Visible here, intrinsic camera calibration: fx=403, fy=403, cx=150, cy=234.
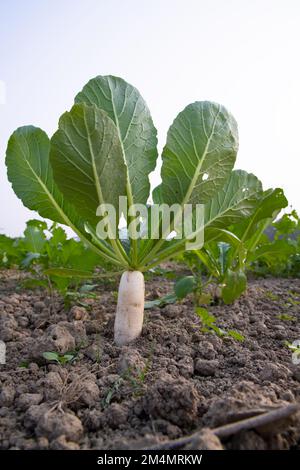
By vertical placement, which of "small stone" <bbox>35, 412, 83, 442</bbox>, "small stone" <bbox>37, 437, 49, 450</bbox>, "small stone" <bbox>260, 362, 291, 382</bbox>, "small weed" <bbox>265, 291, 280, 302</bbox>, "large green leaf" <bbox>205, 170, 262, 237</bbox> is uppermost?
"large green leaf" <bbox>205, 170, 262, 237</bbox>

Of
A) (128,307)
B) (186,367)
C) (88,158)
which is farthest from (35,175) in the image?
(186,367)

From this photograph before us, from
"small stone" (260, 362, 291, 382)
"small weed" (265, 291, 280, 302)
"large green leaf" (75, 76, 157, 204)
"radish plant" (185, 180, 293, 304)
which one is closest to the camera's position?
"small stone" (260, 362, 291, 382)

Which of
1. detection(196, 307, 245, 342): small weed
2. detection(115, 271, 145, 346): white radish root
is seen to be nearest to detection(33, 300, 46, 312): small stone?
detection(115, 271, 145, 346): white radish root

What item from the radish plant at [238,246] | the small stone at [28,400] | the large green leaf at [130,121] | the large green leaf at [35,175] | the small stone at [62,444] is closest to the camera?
the small stone at [62,444]

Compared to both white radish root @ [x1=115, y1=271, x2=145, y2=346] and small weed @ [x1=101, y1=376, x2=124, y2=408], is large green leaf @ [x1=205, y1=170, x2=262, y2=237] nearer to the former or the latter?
white radish root @ [x1=115, y1=271, x2=145, y2=346]

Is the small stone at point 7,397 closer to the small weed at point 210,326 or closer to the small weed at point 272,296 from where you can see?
the small weed at point 210,326

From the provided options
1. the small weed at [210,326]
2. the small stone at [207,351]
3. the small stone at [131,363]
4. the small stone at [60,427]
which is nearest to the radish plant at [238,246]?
the small weed at [210,326]
